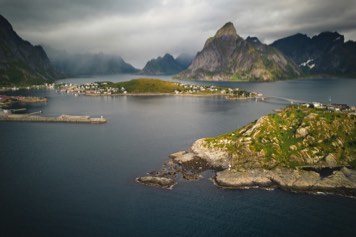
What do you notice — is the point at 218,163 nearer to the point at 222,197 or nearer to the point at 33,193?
the point at 222,197

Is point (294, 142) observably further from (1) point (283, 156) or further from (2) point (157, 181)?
(2) point (157, 181)

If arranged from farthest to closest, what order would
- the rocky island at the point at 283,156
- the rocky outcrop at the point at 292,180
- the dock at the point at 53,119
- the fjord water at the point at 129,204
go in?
the dock at the point at 53,119, the rocky island at the point at 283,156, the rocky outcrop at the point at 292,180, the fjord water at the point at 129,204

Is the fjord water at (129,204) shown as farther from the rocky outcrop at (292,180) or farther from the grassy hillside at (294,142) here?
the grassy hillside at (294,142)

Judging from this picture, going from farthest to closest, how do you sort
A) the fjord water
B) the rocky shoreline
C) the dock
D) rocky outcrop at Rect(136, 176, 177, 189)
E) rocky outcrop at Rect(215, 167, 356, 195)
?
the dock, rocky outcrop at Rect(136, 176, 177, 189), the rocky shoreline, rocky outcrop at Rect(215, 167, 356, 195), the fjord water

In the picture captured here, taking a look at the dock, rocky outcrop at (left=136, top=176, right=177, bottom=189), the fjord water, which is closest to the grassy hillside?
the fjord water

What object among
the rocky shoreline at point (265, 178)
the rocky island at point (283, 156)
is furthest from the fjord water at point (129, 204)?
the rocky island at point (283, 156)

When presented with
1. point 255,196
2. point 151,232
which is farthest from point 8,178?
point 255,196

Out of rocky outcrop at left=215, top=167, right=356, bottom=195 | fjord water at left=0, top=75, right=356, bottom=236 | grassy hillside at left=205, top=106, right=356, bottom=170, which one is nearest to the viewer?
fjord water at left=0, top=75, right=356, bottom=236

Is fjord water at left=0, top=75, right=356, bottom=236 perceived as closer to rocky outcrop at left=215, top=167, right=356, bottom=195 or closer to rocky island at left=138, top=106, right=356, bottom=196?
rocky outcrop at left=215, top=167, right=356, bottom=195

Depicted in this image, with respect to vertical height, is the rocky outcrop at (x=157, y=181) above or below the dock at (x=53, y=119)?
below
